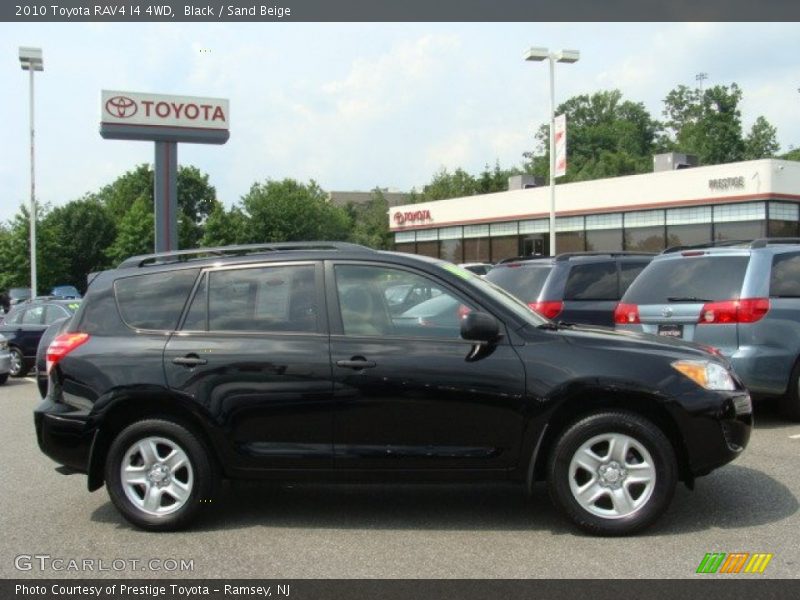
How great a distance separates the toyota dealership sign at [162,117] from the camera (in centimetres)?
2759

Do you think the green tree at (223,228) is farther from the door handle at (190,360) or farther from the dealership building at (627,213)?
the door handle at (190,360)

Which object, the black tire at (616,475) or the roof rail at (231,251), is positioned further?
the roof rail at (231,251)

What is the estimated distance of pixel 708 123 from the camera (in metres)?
79.0

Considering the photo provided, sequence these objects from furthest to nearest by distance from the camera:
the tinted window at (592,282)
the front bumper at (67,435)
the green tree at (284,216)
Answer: the green tree at (284,216) < the tinted window at (592,282) < the front bumper at (67,435)

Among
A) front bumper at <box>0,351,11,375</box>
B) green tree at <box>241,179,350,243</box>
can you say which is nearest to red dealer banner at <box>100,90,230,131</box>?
A: front bumper at <box>0,351,11,375</box>

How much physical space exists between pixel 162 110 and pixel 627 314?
892 inches

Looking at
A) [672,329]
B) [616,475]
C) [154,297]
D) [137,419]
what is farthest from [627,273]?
[137,419]

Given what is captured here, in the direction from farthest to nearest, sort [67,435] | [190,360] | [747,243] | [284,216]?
1. [284,216]
2. [747,243]
3. [67,435]
4. [190,360]

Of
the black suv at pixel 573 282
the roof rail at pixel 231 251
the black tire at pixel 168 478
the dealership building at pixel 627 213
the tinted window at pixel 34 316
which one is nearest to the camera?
the black tire at pixel 168 478

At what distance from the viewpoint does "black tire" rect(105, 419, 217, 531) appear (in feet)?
17.4

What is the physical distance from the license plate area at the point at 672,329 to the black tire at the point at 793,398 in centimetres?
114

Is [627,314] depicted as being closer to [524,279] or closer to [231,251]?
[524,279]

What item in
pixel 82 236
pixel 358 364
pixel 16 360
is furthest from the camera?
pixel 82 236

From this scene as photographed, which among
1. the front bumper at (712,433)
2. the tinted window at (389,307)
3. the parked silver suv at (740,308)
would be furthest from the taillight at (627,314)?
the tinted window at (389,307)
